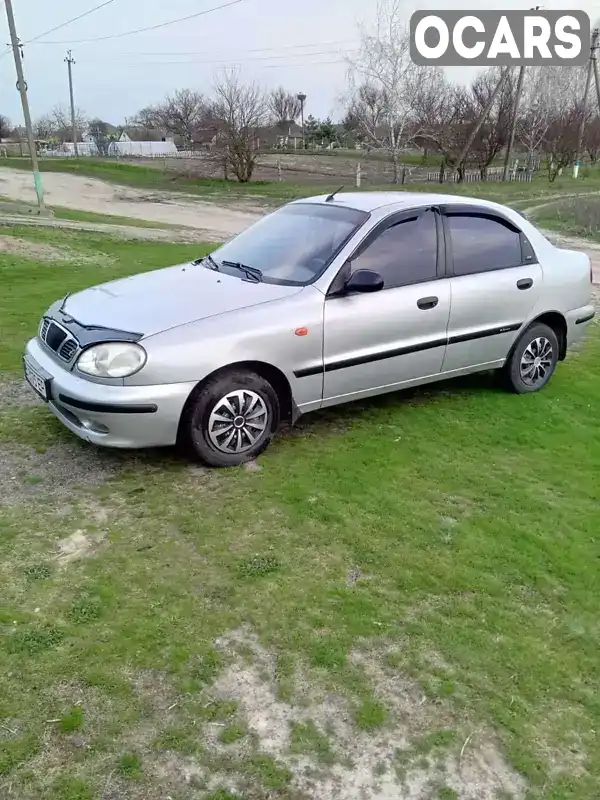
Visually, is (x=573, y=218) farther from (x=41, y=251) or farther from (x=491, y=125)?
(x=491, y=125)

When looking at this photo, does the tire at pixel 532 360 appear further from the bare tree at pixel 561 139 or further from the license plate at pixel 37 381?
the bare tree at pixel 561 139

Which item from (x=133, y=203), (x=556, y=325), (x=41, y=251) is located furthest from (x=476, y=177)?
(x=556, y=325)

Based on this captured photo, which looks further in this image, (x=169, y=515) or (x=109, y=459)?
(x=109, y=459)

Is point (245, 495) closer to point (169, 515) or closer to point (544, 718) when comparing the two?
point (169, 515)

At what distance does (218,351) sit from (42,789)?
2.44 m

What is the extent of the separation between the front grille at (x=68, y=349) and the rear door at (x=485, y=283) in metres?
2.64

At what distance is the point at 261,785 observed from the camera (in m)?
2.19

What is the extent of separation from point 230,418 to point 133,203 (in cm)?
2663

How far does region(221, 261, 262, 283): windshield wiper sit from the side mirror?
64cm

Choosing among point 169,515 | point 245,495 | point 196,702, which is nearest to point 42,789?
point 196,702

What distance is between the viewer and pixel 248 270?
484 cm

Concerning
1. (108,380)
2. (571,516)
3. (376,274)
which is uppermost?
(376,274)

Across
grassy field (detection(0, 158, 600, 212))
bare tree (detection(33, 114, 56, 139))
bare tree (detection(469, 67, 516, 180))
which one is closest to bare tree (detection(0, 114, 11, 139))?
bare tree (detection(33, 114, 56, 139))

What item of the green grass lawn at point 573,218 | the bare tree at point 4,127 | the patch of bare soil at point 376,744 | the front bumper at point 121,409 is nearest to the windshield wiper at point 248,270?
the front bumper at point 121,409
